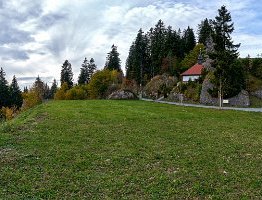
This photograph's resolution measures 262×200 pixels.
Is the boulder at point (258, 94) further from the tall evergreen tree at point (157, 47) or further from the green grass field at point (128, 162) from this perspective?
the tall evergreen tree at point (157, 47)

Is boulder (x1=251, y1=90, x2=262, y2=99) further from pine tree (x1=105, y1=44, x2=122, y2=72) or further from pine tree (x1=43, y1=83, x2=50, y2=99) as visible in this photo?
pine tree (x1=43, y1=83, x2=50, y2=99)

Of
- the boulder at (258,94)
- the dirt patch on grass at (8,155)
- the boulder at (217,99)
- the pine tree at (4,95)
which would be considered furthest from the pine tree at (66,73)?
the dirt patch on grass at (8,155)

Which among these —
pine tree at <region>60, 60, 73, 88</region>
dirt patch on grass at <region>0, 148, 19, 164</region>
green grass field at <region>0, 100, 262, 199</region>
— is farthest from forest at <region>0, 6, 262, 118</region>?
dirt patch on grass at <region>0, 148, 19, 164</region>

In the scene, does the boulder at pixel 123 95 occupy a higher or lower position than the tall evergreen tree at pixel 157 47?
lower

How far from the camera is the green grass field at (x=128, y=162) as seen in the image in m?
11.6

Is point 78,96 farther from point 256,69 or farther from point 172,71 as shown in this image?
point 256,69

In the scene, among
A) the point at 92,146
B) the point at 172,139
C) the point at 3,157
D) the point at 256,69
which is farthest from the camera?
the point at 256,69

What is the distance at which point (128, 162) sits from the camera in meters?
15.1

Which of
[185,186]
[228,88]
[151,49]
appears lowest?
[185,186]

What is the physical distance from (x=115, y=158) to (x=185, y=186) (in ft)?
14.7

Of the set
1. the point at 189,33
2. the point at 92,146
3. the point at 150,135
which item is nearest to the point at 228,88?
the point at 150,135

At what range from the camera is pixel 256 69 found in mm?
63219

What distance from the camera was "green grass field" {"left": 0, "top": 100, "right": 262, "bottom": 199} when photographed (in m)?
11.6

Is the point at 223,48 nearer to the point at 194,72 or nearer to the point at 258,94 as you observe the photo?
the point at 258,94
